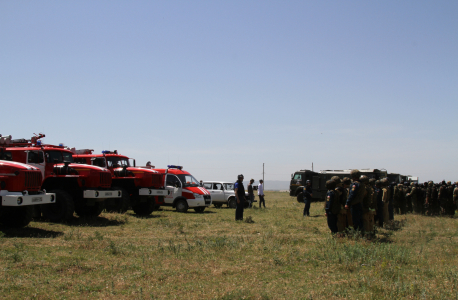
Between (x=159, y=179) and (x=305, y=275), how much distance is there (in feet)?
36.4

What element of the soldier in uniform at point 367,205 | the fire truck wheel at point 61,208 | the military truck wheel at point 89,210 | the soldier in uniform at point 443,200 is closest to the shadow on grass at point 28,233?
the fire truck wheel at point 61,208

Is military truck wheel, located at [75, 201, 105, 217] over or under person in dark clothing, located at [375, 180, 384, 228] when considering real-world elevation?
under

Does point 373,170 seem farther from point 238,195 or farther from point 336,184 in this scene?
point 336,184

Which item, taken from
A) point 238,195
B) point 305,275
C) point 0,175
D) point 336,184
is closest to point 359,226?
point 336,184


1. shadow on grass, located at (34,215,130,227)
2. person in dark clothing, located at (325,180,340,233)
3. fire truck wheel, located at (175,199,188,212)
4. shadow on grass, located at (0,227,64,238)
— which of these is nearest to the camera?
person in dark clothing, located at (325,180,340,233)

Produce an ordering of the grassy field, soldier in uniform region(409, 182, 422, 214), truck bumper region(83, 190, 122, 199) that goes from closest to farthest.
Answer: the grassy field → truck bumper region(83, 190, 122, 199) → soldier in uniform region(409, 182, 422, 214)

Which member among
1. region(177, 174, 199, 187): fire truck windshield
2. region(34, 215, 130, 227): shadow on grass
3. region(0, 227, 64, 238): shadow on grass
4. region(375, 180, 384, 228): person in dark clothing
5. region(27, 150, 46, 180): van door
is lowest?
region(34, 215, 130, 227): shadow on grass

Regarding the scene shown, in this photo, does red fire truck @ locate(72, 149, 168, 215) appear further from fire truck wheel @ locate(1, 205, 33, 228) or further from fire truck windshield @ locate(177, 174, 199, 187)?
fire truck wheel @ locate(1, 205, 33, 228)

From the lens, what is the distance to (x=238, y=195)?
1410 centimetres

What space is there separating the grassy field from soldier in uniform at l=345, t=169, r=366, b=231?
2.24 ft

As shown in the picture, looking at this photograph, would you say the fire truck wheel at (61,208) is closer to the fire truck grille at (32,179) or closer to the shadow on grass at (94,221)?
the shadow on grass at (94,221)

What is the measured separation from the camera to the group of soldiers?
969 cm

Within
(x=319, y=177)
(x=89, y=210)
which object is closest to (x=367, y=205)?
(x=89, y=210)

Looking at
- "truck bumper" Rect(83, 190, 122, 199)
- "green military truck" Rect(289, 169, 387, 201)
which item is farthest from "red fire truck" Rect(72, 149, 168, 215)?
"green military truck" Rect(289, 169, 387, 201)
